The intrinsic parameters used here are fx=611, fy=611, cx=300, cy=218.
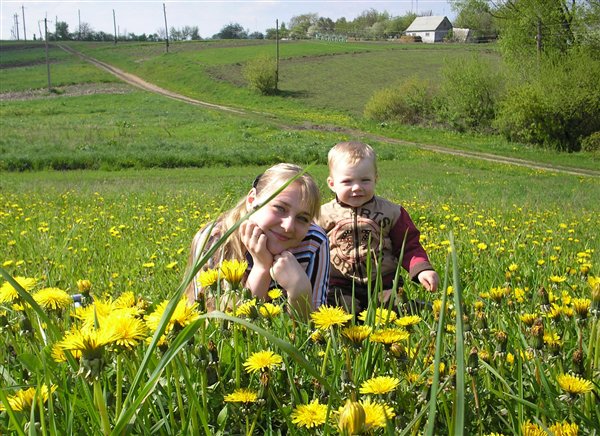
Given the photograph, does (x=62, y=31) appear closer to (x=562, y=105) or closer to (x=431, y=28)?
(x=431, y=28)

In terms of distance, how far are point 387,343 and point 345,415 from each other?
1.59 ft

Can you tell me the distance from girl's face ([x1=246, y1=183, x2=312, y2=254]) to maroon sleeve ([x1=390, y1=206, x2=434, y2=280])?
0.62m

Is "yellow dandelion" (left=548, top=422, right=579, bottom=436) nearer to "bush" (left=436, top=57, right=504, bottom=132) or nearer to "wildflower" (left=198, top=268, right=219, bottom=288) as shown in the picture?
"wildflower" (left=198, top=268, right=219, bottom=288)

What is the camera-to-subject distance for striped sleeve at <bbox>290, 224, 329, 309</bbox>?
267 centimetres

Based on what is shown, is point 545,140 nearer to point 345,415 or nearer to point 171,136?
point 171,136

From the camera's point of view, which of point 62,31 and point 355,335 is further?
point 62,31

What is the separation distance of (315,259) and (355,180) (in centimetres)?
93

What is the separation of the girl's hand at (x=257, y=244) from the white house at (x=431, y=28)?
109 metres

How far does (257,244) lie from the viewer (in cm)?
236

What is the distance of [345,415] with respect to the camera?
24.8 inches

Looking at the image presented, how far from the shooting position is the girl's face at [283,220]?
8.05ft

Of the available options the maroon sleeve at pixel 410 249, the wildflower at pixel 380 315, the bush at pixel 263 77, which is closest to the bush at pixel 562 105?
the bush at pixel 263 77

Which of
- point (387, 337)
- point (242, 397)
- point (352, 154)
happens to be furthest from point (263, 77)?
point (242, 397)

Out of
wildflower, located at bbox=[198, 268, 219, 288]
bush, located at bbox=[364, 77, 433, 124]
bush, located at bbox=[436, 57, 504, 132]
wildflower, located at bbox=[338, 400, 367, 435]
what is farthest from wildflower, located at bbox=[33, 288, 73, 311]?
bush, located at bbox=[364, 77, 433, 124]
